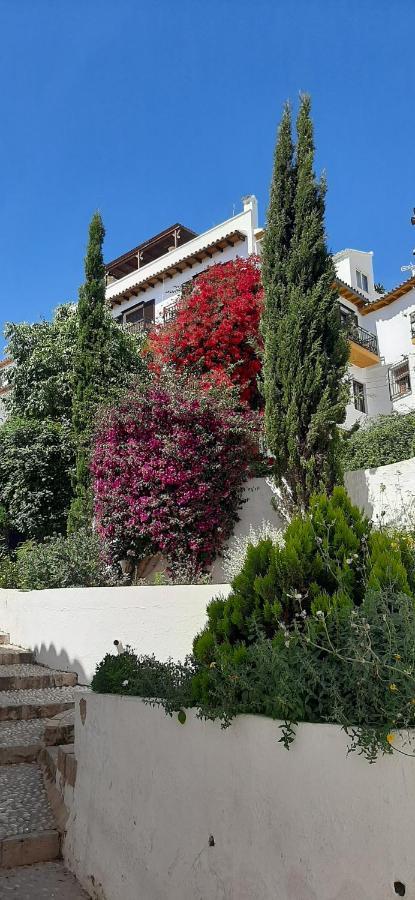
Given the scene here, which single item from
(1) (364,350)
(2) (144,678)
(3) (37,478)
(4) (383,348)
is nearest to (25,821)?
(2) (144,678)

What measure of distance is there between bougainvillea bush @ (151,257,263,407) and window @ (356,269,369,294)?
51.2 feet

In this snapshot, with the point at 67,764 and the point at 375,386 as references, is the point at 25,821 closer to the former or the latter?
the point at 67,764

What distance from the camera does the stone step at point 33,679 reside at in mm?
8164

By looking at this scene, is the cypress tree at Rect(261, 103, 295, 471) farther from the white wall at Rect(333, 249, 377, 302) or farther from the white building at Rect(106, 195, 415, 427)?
the white wall at Rect(333, 249, 377, 302)

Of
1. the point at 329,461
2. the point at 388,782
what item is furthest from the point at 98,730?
the point at 329,461

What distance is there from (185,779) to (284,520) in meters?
7.90

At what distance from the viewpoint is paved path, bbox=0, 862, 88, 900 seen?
404 centimetres

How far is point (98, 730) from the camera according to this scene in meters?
4.34

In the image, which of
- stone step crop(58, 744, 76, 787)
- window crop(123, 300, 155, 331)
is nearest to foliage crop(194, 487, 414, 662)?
stone step crop(58, 744, 76, 787)

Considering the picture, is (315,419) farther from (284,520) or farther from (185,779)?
(185,779)

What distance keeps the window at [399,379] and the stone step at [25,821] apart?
68.7 feet

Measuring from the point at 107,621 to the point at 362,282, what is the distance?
947 inches

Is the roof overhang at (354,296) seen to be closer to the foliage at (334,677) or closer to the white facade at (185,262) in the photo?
the white facade at (185,262)

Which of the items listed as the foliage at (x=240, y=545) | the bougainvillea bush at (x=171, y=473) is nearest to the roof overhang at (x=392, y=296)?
the bougainvillea bush at (x=171, y=473)
